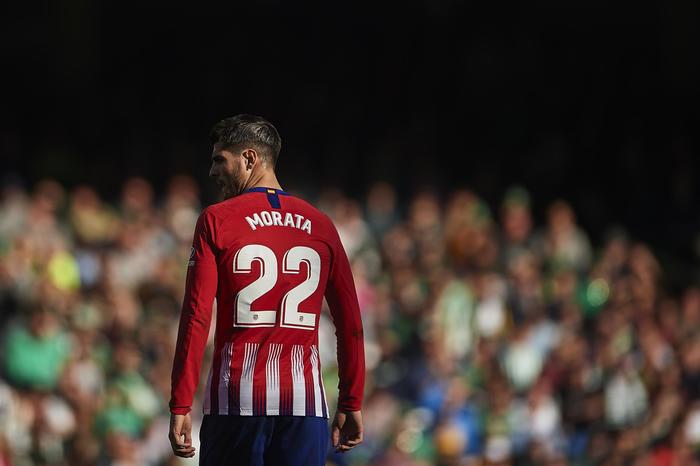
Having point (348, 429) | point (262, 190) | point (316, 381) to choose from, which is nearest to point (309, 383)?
point (316, 381)

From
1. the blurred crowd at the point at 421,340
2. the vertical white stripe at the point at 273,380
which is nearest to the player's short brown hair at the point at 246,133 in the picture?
the vertical white stripe at the point at 273,380

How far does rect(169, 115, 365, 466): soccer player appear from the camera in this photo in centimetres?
525

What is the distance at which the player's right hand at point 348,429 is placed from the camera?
5484mm

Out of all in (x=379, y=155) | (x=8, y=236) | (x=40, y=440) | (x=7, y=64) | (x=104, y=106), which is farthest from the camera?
(x=7, y=64)

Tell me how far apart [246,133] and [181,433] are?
1187mm

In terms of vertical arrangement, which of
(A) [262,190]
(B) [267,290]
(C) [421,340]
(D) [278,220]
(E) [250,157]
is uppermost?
(C) [421,340]

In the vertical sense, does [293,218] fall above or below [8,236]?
below

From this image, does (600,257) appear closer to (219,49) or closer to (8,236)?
(8,236)

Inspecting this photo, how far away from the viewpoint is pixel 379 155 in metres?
19.2

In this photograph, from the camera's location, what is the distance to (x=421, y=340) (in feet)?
46.1

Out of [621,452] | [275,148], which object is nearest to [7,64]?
[621,452]

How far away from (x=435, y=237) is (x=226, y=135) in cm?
1012

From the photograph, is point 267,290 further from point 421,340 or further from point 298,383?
point 421,340

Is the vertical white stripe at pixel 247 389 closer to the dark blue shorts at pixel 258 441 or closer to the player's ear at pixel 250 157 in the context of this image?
the dark blue shorts at pixel 258 441
